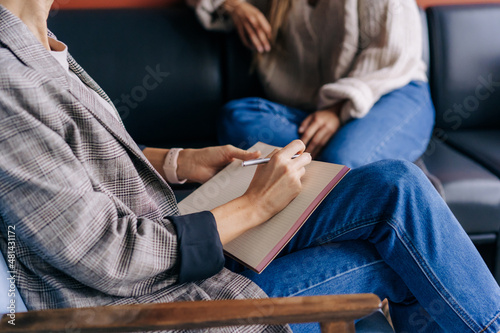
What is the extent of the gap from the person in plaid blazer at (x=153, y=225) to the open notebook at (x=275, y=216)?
0.08 feet

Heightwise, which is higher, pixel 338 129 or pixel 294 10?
pixel 294 10

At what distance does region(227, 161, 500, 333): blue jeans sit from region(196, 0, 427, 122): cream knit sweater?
21.5 inches

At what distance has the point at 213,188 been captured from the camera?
88 centimetres

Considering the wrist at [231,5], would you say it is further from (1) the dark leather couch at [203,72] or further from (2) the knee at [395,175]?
(2) the knee at [395,175]

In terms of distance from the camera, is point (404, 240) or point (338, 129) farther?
point (338, 129)

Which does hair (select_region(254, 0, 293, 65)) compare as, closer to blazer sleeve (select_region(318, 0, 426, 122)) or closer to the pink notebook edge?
blazer sleeve (select_region(318, 0, 426, 122))

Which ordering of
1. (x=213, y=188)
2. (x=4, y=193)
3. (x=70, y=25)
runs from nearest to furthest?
1. (x=4, y=193)
2. (x=213, y=188)
3. (x=70, y=25)

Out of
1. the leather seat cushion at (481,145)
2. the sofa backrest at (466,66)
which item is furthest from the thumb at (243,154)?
the sofa backrest at (466,66)

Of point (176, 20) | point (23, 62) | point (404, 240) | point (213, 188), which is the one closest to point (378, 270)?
point (404, 240)

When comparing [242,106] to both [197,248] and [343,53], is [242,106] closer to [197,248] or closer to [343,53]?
[343,53]

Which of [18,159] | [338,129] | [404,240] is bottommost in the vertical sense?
[338,129]

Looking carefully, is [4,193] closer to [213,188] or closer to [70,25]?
[213,188]

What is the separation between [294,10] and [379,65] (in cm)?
38

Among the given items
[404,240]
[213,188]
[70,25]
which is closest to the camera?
[404,240]
